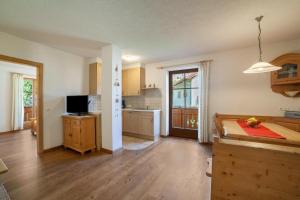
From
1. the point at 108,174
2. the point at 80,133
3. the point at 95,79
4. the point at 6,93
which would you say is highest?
the point at 95,79

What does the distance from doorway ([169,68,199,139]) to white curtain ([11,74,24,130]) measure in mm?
5615

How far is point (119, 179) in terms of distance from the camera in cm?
218

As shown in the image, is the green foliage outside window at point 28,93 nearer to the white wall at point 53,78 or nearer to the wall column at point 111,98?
the white wall at point 53,78

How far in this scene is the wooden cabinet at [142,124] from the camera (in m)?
4.19

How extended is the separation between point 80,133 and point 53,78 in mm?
1529

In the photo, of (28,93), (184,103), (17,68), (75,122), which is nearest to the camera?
(75,122)

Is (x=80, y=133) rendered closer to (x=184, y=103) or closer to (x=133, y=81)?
(x=133, y=81)

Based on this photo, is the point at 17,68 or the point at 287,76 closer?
the point at 287,76

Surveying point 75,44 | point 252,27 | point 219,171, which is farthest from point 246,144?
point 75,44

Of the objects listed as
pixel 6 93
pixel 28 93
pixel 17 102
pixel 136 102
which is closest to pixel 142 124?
pixel 136 102

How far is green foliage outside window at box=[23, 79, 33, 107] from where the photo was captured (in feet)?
19.6

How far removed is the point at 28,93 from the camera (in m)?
6.08

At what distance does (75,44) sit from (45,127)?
2.03m

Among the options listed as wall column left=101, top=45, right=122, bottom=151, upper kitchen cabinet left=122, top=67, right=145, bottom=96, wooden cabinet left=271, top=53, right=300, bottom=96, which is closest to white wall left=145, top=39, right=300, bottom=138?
wooden cabinet left=271, top=53, right=300, bottom=96
